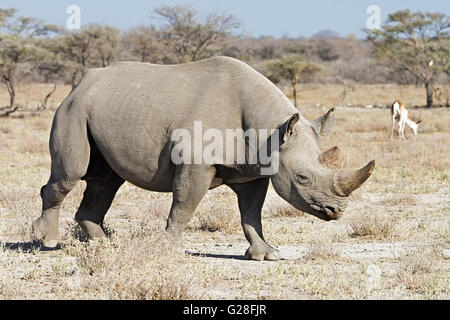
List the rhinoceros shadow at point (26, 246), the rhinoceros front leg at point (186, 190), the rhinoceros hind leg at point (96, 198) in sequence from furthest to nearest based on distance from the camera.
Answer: the rhinoceros hind leg at point (96, 198) < the rhinoceros shadow at point (26, 246) < the rhinoceros front leg at point (186, 190)

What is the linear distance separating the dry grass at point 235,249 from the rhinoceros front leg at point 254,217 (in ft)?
0.66

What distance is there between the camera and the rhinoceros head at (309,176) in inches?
257

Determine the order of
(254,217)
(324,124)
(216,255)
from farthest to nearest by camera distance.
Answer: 1. (216,255)
2. (254,217)
3. (324,124)

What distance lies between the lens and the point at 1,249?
285 inches

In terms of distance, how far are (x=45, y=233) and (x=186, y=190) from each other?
1896mm

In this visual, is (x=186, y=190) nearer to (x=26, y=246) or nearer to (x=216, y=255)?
(x=216, y=255)

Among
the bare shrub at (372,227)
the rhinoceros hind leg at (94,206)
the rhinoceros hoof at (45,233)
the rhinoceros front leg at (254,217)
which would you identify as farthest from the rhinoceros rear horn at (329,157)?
the rhinoceros hoof at (45,233)

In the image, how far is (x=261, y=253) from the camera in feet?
23.6

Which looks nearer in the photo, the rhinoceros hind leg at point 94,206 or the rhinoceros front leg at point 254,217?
the rhinoceros front leg at point 254,217

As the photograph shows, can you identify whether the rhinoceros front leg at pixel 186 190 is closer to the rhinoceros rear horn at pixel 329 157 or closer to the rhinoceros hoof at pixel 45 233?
the rhinoceros rear horn at pixel 329 157

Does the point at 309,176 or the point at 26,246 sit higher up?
the point at 309,176

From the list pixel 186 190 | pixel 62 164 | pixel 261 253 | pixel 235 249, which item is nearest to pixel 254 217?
pixel 261 253
